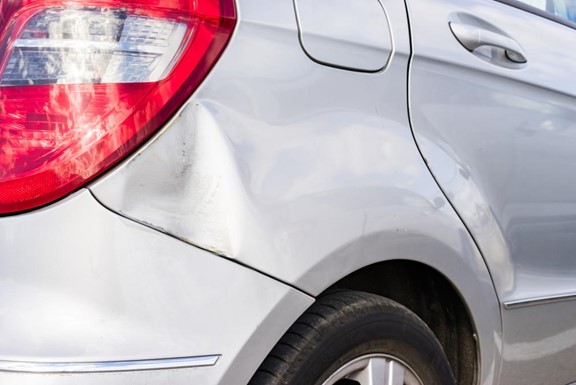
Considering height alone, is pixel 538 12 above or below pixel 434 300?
above

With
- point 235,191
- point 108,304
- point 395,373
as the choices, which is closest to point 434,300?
point 395,373

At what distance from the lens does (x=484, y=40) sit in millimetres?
2131

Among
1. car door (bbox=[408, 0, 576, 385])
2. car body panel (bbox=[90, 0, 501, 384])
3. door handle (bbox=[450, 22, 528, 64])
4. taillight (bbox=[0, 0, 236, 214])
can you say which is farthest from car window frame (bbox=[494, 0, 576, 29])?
taillight (bbox=[0, 0, 236, 214])

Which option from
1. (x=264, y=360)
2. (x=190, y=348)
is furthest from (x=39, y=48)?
(x=264, y=360)

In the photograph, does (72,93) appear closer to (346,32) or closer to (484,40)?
(346,32)

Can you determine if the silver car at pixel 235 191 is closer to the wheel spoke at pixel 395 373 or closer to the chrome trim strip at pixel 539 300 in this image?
the wheel spoke at pixel 395 373

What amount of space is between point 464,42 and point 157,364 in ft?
3.79

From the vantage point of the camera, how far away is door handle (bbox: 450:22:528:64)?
6.81 feet

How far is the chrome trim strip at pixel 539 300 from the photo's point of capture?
2.13 meters

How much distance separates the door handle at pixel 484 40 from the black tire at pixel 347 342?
703 millimetres

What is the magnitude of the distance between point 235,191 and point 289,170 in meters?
0.14

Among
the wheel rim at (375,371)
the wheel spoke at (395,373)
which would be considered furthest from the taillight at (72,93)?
the wheel spoke at (395,373)

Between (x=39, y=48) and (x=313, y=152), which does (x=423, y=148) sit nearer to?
(x=313, y=152)

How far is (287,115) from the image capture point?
1.58 m
